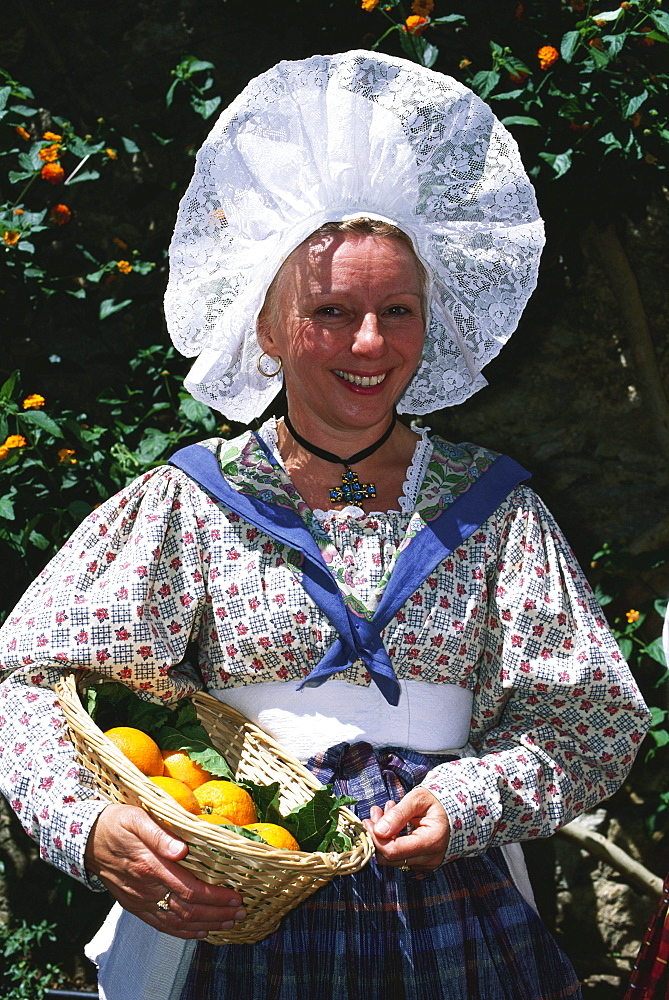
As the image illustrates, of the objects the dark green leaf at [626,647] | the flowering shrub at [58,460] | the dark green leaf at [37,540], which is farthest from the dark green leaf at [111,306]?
the dark green leaf at [626,647]

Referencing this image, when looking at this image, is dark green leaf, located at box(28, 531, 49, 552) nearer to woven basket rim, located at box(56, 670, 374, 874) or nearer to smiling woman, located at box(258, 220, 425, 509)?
woven basket rim, located at box(56, 670, 374, 874)

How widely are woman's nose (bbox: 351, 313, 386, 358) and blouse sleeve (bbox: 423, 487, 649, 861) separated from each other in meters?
0.35

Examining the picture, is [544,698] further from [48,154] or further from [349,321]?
[48,154]

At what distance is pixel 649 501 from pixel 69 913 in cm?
171

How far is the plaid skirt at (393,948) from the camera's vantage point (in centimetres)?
147

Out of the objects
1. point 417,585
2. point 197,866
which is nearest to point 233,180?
point 417,585

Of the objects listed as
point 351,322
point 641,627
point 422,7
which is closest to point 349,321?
point 351,322

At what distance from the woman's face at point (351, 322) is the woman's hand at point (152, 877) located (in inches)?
26.6

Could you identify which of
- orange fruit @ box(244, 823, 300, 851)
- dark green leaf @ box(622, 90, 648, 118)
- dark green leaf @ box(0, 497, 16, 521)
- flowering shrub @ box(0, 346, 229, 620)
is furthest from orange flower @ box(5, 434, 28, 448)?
dark green leaf @ box(622, 90, 648, 118)

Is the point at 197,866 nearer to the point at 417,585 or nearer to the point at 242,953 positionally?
the point at 242,953

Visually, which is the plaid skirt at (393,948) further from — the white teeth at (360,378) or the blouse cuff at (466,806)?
the white teeth at (360,378)

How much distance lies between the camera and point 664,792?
258 centimetres

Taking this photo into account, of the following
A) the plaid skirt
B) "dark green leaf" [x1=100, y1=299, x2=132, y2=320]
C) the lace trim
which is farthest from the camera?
"dark green leaf" [x1=100, y1=299, x2=132, y2=320]

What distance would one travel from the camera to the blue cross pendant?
1729 mm
